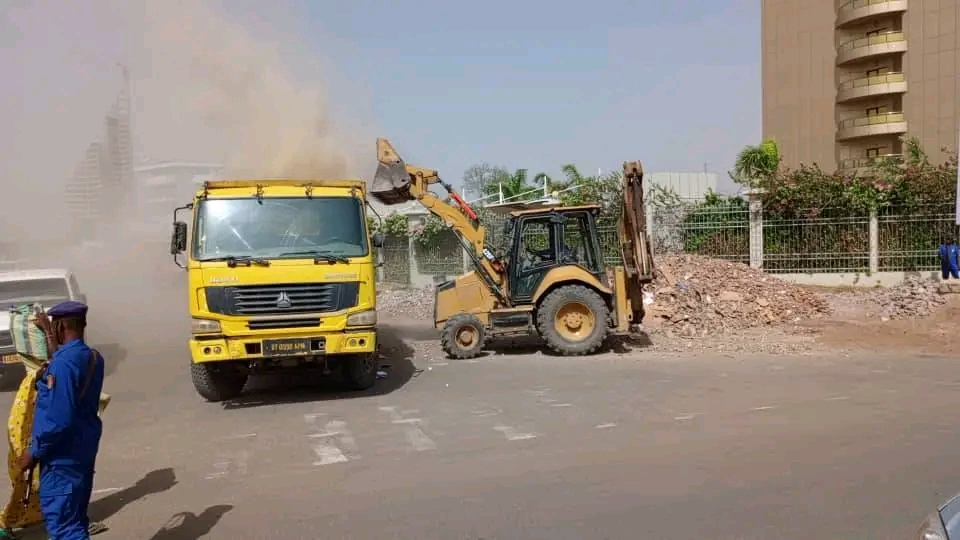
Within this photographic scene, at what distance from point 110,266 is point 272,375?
18.3 m

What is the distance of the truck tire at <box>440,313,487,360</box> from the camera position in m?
13.0

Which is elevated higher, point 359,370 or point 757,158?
point 757,158

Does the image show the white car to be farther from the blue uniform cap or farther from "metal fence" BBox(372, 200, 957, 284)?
the blue uniform cap

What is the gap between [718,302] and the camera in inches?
624

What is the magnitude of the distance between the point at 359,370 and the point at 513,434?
3.07 meters

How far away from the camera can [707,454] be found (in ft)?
21.9

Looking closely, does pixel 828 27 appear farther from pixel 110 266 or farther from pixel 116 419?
pixel 116 419

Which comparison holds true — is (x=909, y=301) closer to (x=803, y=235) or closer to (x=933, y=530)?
(x=803, y=235)

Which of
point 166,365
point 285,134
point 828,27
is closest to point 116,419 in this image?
point 166,365

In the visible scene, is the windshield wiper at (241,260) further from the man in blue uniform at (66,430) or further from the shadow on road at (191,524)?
the man in blue uniform at (66,430)

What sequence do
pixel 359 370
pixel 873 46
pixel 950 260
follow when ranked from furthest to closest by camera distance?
pixel 873 46 < pixel 950 260 < pixel 359 370

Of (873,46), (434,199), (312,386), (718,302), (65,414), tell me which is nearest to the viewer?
(65,414)

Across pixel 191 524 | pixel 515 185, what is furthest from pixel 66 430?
pixel 515 185

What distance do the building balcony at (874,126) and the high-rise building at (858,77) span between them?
0.05 metres
